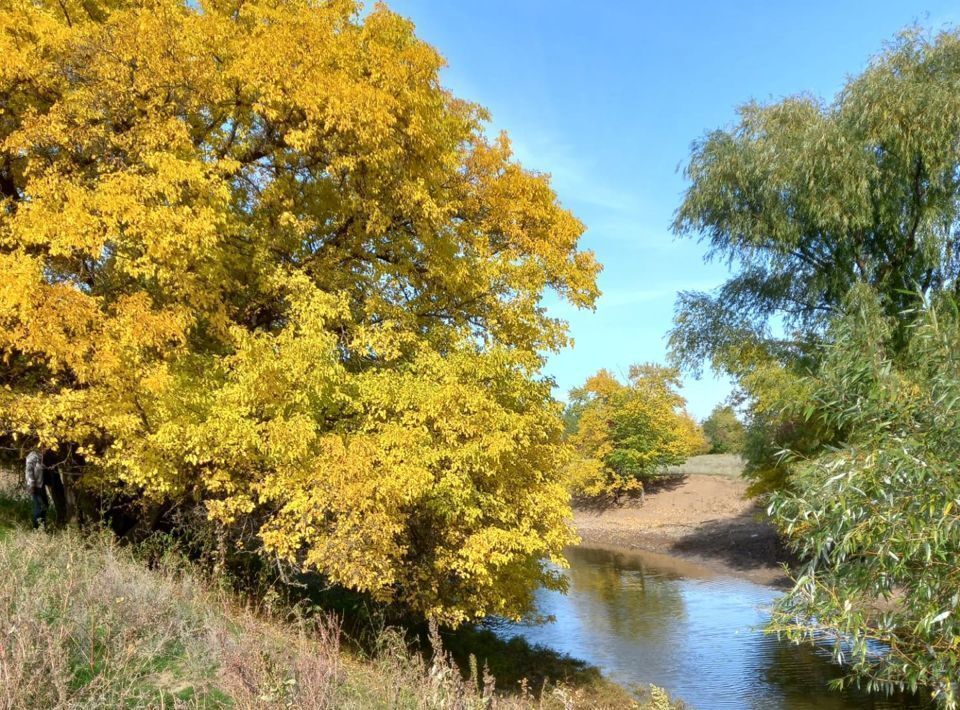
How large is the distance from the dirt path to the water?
2.48m

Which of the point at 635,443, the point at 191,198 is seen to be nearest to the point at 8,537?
the point at 191,198

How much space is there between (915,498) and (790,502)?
1.05m

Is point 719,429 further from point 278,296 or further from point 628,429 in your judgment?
point 278,296

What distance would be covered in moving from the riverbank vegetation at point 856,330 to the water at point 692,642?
1.31 m

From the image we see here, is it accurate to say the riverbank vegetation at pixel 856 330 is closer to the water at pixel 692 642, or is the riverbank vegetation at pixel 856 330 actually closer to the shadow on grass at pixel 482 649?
the water at pixel 692 642

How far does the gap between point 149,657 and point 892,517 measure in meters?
6.22

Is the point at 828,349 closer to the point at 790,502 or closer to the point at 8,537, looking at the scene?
the point at 790,502

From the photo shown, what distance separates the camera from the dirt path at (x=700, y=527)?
A: 1154 inches

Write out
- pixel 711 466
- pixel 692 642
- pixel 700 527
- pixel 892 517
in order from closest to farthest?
pixel 892 517, pixel 692 642, pixel 700 527, pixel 711 466

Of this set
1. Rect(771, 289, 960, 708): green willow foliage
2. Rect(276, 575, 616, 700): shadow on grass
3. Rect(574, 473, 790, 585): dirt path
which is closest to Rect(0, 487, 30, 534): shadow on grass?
Rect(276, 575, 616, 700): shadow on grass

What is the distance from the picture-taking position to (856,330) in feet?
23.7

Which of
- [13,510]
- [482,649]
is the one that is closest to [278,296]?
[13,510]

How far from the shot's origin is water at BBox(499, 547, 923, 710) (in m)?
13.8

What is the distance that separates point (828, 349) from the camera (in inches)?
290
